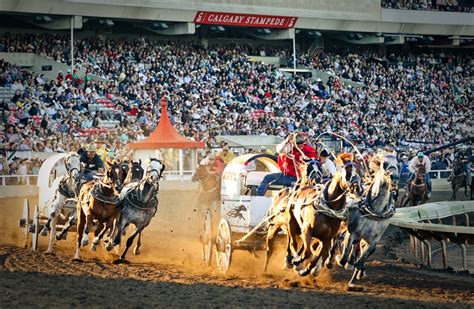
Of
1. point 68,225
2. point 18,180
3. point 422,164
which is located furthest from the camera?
point 18,180

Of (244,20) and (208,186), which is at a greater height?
(244,20)

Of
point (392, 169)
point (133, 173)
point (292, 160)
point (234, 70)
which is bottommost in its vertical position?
point (392, 169)

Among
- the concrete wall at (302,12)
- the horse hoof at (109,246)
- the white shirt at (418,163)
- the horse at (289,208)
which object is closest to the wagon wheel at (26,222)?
the horse hoof at (109,246)

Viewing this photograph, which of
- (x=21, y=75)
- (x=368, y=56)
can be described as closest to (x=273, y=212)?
(x=21, y=75)

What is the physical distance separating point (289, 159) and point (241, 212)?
1115mm

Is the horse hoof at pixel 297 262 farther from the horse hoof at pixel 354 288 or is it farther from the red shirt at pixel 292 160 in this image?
the red shirt at pixel 292 160

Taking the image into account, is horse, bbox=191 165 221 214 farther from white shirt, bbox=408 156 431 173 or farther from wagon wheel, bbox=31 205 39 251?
white shirt, bbox=408 156 431 173

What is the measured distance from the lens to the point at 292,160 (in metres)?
15.8

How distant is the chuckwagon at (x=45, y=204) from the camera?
1884cm

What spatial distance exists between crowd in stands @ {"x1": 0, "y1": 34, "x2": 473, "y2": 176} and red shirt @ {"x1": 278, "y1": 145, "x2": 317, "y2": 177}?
1547cm

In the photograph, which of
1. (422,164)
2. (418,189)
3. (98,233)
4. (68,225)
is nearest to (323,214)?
(98,233)

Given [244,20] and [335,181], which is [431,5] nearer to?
[244,20]

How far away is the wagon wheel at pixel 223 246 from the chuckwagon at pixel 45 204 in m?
3.61

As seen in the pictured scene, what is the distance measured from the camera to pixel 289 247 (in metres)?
14.6
